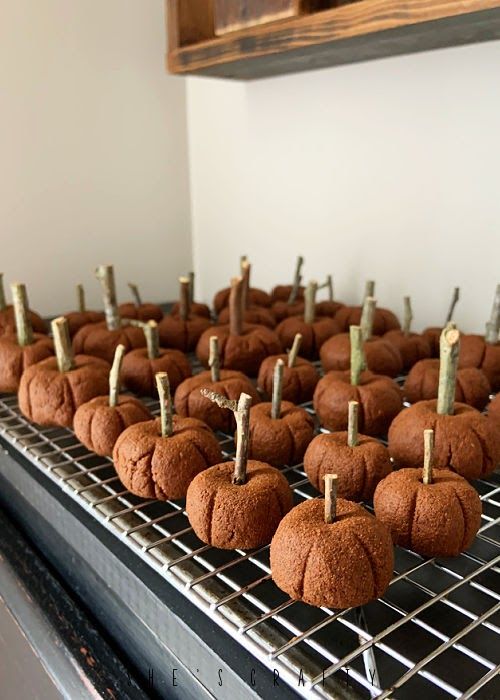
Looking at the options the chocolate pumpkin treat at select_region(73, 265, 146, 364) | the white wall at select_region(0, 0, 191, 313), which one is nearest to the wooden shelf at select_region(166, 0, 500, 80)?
the white wall at select_region(0, 0, 191, 313)

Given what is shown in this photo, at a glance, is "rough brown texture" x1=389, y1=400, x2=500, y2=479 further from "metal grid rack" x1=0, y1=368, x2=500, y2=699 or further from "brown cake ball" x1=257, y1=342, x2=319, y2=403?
"brown cake ball" x1=257, y1=342, x2=319, y2=403

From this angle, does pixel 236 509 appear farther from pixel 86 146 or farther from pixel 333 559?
pixel 86 146

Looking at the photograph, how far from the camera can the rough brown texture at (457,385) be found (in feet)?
3.16

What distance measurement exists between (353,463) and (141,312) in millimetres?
784

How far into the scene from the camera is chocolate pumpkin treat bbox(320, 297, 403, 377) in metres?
1.09

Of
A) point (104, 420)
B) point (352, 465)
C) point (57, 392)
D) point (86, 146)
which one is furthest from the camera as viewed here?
point (86, 146)

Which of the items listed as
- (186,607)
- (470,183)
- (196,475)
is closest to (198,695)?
(186,607)

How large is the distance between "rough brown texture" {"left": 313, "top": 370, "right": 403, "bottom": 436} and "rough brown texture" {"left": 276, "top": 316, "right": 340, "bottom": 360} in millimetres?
275

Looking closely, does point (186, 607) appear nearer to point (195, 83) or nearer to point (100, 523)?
point (100, 523)

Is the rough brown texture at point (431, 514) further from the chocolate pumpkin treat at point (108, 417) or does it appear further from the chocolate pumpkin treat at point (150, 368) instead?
the chocolate pumpkin treat at point (150, 368)

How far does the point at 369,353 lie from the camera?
1092mm

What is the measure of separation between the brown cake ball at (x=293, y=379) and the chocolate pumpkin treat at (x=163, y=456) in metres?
0.24

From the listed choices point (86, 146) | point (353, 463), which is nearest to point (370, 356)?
point (353, 463)

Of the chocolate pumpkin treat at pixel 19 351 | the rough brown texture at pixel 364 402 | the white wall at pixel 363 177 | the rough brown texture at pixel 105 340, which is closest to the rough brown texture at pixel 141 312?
the rough brown texture at pixel 105 340
